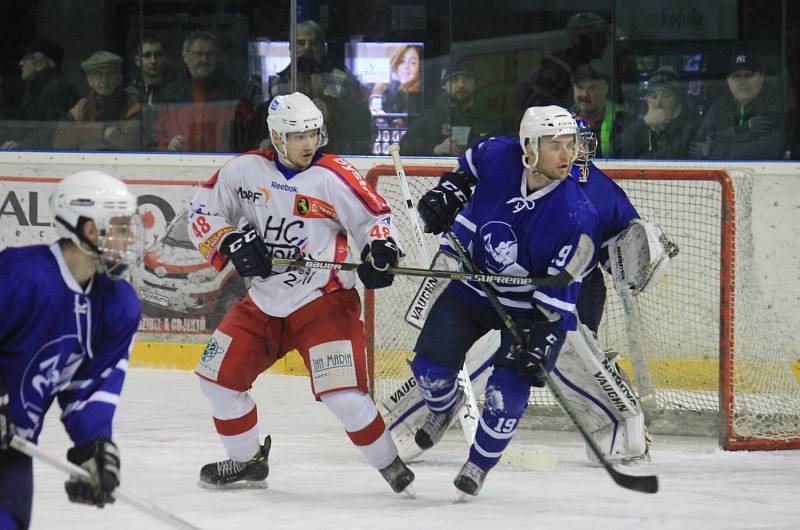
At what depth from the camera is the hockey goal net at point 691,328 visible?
15.6ft

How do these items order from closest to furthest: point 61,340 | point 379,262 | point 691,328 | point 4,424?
point 4,424, point 61,340, point 379,262, point 691,328

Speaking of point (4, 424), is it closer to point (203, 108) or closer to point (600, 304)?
point (600, 304)

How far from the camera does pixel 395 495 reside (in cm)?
394

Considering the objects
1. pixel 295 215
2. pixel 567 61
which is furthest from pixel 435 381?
pixel 567 61

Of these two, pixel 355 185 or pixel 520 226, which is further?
pixel 355 185

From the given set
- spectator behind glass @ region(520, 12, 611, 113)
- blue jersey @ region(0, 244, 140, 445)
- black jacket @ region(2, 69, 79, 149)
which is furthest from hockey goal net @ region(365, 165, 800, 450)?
blue jersey @ region(0, 244, 140, 445)

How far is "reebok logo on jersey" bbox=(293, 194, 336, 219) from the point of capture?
387 cm

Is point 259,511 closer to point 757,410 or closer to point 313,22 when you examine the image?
point 757,410

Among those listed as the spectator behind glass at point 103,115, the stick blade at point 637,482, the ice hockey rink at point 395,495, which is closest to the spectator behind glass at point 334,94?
the spectator behind glass at point 103,115

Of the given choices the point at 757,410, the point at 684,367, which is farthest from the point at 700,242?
the point at 757,410

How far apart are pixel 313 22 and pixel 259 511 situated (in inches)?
106

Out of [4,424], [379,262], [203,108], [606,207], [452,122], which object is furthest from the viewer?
[203,108]

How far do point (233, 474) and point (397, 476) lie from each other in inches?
19.5

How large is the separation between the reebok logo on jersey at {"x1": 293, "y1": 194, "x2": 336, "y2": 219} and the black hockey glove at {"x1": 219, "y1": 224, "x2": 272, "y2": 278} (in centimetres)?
14
